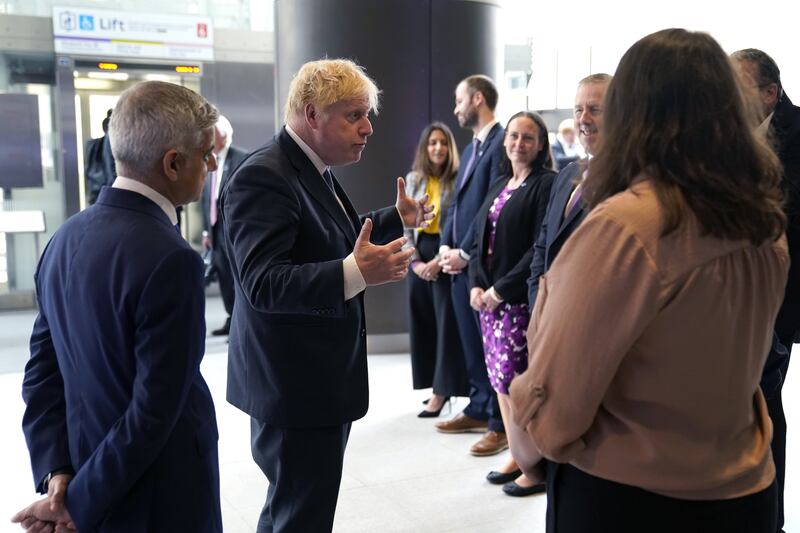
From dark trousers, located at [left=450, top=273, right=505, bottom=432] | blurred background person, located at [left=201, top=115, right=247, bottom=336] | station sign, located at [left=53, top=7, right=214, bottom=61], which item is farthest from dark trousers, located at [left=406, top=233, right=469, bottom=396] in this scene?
station sign, located at [left=53, top=7, right=214, bottom=61]

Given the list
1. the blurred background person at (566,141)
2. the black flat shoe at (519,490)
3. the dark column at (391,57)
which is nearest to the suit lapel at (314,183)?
the black flat shoe at (519,490)

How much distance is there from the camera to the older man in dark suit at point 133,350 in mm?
1499

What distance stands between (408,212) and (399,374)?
338 centimetres

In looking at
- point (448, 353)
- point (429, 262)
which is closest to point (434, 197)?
point (429, 262)

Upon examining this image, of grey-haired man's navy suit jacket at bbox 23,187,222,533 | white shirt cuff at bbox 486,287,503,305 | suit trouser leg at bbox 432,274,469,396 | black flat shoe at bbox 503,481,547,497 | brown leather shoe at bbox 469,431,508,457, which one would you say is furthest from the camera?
suit trouser leg at bbox 432,274,469,396

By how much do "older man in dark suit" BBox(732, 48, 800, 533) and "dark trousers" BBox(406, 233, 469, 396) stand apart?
224cm

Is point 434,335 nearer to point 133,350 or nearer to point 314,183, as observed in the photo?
point 314,183

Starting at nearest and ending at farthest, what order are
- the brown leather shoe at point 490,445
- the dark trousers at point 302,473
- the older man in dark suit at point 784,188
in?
1. the dark trousers at point 302,473
2. the older man in dark suit at point 784,188
3. the brown leather shoe at point 490,445

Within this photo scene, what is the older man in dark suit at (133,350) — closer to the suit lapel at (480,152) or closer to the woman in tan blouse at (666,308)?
the woman in tan blouse at (666,308)

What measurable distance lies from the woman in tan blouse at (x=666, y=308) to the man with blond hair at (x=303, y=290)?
75 cm

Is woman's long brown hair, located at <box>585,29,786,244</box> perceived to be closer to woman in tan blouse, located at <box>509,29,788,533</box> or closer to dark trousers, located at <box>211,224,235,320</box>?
woman in tan blouse, located at <box>509,29,788,533</box>

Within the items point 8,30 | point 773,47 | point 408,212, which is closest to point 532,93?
point 773,47

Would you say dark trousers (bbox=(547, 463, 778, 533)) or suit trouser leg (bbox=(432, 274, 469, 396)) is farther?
suit trouser leg (bbox=(432, 274, 469, 396))

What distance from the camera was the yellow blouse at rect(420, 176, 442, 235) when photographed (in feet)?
16.1
